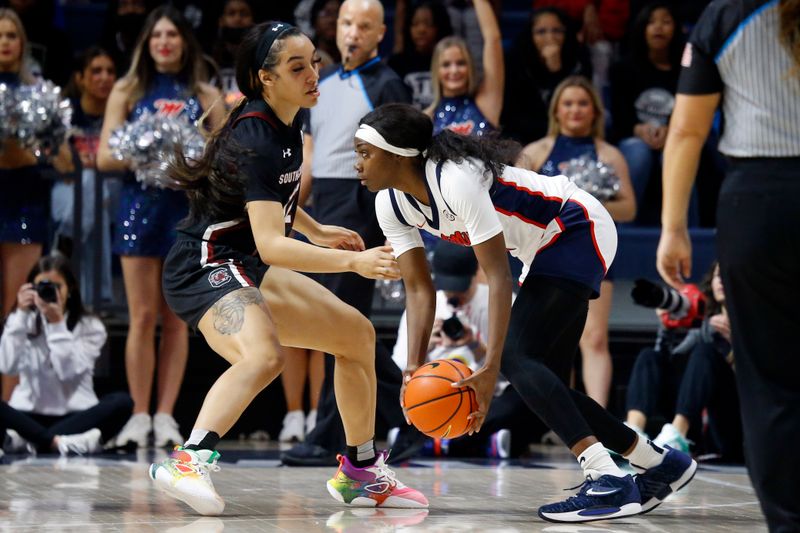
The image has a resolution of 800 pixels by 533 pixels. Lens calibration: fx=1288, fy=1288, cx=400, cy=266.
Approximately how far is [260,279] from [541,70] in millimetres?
4574

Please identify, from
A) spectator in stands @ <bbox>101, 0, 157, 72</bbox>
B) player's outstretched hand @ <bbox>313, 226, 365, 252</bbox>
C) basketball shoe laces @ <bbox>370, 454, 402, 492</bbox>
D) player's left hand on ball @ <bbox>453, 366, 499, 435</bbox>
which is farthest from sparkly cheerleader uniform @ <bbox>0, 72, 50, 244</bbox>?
player's left hand on ball @ <bbox>453, 366, 499, 435</bbox>

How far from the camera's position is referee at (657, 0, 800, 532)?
3.12 metres

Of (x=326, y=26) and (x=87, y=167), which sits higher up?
(x=326, y=26)

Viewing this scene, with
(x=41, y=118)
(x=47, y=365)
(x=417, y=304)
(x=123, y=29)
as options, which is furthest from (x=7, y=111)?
(x=417, y=304)

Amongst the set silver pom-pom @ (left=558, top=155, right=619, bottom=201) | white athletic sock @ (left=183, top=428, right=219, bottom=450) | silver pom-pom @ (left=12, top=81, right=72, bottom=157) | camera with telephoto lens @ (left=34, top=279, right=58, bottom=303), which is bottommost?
white athletic sock @ (left=183, top=428, right=219, bottom=450)

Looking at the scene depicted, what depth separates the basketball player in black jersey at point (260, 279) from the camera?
4.64m

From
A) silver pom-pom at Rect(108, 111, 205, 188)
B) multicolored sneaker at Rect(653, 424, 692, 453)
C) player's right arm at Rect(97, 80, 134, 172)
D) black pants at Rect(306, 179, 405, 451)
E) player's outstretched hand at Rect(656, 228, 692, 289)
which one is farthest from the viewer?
player's right arm at Rect(97, 80, 134, 172)

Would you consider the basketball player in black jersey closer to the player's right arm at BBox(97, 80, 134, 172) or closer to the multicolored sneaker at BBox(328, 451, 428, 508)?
the multicolored sneaker at BBox(328, 451, 428, 508)

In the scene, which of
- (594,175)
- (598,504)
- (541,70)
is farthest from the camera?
(541,70)

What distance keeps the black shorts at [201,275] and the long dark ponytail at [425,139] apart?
2.39 ft

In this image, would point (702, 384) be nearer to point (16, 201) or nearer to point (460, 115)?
point (460, 115)

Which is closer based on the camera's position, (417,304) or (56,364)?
(417,304)

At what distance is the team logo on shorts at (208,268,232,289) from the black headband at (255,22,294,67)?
2.68 feet

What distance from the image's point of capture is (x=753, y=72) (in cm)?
316
